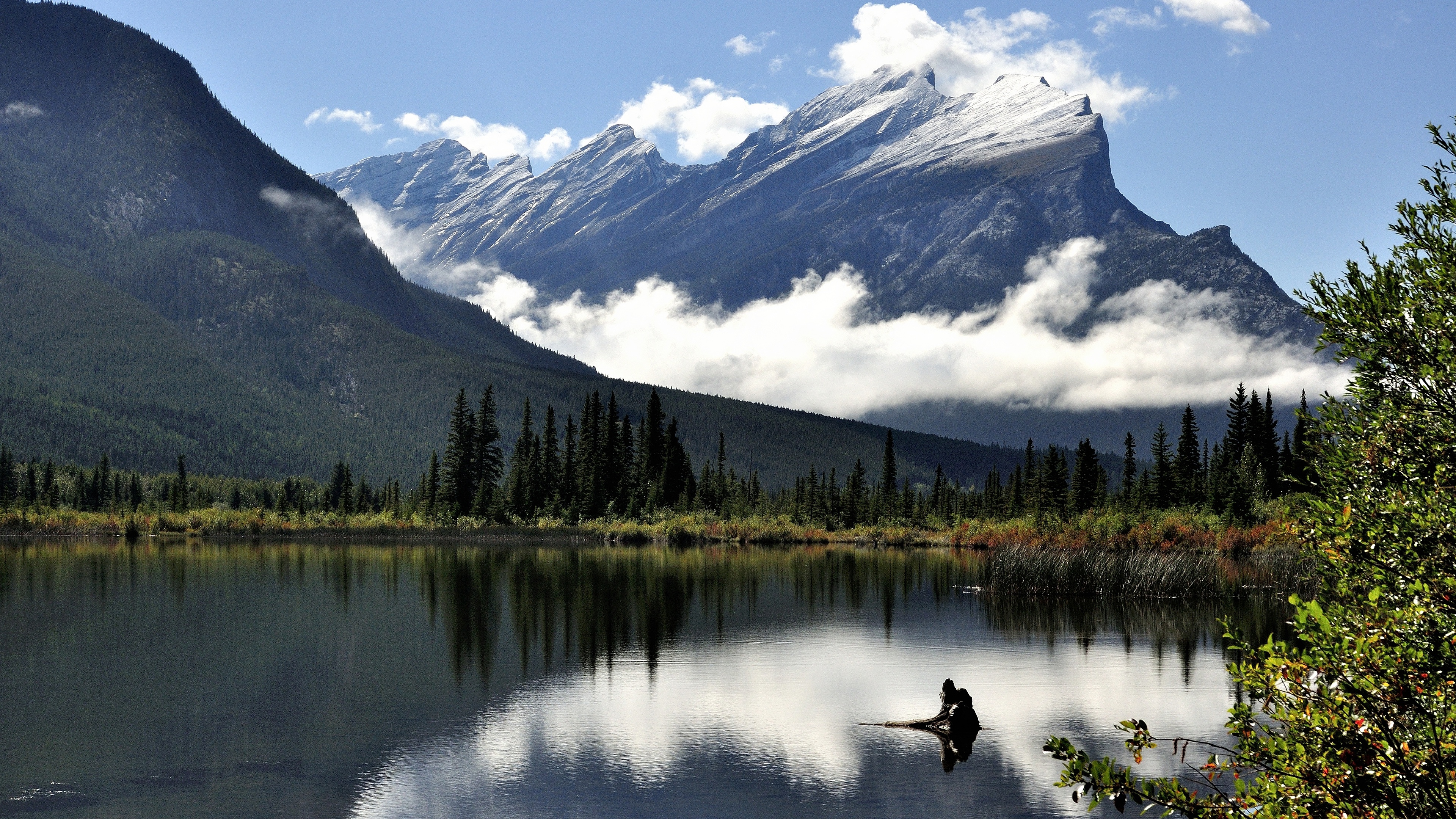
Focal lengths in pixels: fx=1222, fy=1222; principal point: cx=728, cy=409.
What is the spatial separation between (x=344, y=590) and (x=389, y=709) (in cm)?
3421

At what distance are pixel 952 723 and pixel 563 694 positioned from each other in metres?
10.9

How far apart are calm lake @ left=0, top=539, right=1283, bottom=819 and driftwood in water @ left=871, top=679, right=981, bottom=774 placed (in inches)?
14.3

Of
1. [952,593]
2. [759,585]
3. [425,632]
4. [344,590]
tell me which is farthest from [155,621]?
[952,593]

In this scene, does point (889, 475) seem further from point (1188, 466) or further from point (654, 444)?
point (1188, 466)

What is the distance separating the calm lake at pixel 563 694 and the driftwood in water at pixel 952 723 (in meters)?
0.36

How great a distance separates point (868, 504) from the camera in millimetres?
166000

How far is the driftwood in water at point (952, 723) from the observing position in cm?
2880

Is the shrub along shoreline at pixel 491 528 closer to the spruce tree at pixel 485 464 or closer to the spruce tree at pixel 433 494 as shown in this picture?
the spruce tree at pixel 433 494

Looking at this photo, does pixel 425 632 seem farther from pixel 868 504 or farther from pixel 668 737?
pixel 868 504

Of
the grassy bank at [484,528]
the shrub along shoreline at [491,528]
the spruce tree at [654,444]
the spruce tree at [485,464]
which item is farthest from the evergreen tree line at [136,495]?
the spruce tree at [654,444]

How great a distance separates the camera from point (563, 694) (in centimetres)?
3388

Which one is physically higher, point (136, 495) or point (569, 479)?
point (569, 479)

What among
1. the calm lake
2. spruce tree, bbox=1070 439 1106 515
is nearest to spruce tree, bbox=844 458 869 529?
spruce tree, bbox=1070 439 1106 515

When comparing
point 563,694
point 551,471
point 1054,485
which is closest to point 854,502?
point 1054,485
